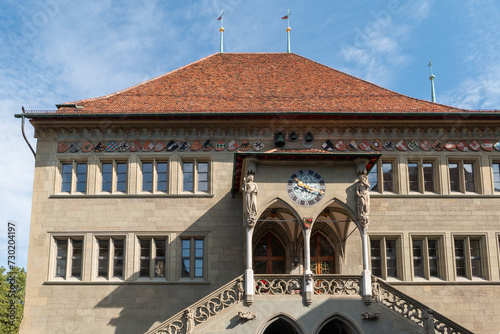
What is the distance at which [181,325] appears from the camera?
21.4 metres

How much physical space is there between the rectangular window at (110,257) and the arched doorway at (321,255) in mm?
7293

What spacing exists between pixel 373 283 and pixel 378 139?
693 centimetres

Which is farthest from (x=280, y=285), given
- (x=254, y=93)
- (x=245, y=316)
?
(x=254, y=93)

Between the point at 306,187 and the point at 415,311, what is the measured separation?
5.39m

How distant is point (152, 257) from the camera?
1022 inches

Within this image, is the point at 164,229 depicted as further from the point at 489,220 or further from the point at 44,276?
the point at 489,220

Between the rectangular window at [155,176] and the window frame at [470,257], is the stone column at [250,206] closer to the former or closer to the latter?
the rectangular window at [155,176]

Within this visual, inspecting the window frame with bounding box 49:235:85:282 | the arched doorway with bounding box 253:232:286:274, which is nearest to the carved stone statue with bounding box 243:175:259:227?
the arched doorway with bounding box 253:232:286:274

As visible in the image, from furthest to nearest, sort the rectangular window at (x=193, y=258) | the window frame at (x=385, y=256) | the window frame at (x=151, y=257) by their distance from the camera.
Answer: the window frame at (x=385, y=256) < the rectangular window at (x=193, y=258) < the window frame at (x=151, y=257)

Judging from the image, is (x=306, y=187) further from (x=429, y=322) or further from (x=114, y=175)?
(x=114, y=175)

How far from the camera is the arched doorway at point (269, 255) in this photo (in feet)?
86.9

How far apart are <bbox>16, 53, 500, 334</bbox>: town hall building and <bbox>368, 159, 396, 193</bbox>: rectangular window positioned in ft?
0.15

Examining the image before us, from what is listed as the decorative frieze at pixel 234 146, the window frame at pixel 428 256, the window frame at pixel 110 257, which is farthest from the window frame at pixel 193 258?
the window frame at pixel 428 256

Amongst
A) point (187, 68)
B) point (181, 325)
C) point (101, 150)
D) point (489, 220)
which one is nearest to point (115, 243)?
point (101, 150)
